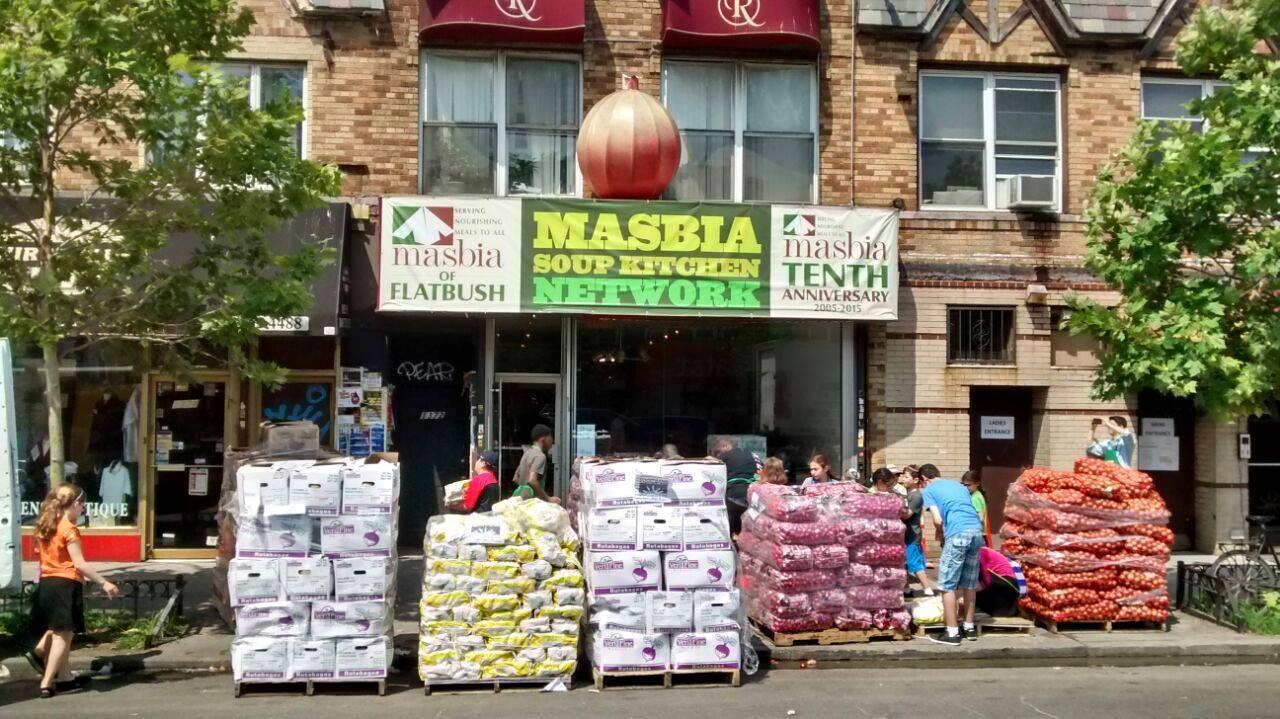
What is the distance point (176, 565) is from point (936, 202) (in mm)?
10595

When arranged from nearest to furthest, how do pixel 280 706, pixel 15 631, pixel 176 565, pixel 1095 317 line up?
pixel 280 706 < pixel 15 631 < pixel 1095 317 < pixel 176 565

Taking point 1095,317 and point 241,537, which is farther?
point 1095,317

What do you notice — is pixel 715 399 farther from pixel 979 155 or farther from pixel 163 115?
pixel 163 115

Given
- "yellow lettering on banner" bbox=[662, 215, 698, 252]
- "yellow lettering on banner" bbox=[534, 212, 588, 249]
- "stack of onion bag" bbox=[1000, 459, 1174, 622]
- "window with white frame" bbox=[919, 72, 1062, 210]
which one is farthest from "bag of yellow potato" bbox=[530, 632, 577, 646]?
"window with white frame" bbox=[919, 72, 1062, 210]

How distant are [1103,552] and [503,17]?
9137 millimetres

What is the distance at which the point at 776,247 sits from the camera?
535 inches

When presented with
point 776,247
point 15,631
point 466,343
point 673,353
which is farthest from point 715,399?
point 15,631

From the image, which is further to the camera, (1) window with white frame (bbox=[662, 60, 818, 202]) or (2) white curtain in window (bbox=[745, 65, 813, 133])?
(2) white curtain in window (bbox=[745, 65, 813, 133])

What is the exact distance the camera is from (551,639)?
870 cm

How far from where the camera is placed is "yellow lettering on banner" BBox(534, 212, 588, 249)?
13250 mm

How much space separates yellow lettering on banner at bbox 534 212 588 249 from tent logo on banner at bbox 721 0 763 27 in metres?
3.26

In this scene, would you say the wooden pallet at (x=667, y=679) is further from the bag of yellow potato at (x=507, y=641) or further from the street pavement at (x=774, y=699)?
the bag of yellow potato at (x=507, y=641)

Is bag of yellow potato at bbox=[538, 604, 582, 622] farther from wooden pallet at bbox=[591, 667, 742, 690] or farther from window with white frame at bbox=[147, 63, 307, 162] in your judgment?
window with white frame at bbox=[147, 63, 307, 162]

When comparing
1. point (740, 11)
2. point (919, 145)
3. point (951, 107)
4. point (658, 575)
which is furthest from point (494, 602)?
point (951, 107)
